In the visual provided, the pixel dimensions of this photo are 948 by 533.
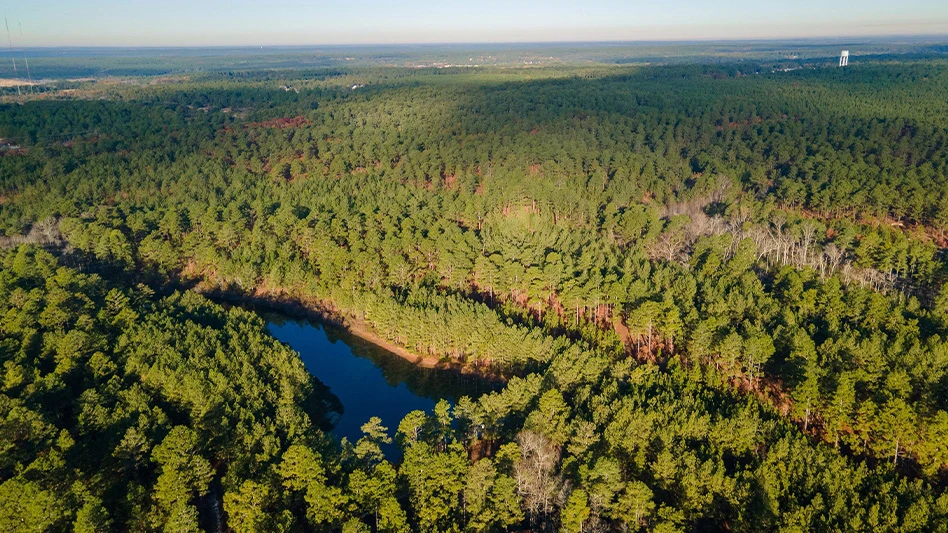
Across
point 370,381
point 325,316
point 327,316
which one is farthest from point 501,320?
point 325,316

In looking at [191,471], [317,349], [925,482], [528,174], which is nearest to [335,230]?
[317,349]

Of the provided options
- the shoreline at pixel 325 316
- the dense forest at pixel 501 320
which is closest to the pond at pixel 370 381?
the shoreline at pixel 325 316

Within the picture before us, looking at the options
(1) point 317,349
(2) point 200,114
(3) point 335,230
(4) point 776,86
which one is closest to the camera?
(1) point 317,349

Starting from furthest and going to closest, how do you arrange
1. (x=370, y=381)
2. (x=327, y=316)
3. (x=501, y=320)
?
(x=327, y=316) → (x=370, y=381) → (x=501, y=320)

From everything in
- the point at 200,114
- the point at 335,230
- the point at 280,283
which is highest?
the point at 200,114

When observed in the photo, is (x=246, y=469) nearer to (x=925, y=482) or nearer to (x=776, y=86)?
(x=925, y=482)

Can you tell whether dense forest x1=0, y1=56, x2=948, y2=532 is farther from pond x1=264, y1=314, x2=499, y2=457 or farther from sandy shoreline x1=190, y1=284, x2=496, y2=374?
pond x1=264, y1=314, x2=499, y2=457

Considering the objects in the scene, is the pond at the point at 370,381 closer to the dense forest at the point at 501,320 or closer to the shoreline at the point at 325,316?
the shoreline at the point at 325,316

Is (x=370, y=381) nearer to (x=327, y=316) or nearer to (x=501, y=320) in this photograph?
(x=501, y=320)
